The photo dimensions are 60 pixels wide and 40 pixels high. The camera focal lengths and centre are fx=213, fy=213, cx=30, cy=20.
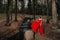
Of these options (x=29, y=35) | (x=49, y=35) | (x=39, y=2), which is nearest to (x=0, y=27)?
(x=49, y=35)

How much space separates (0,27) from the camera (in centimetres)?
2492

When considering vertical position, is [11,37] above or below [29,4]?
below

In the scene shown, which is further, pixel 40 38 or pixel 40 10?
pixel 40 10

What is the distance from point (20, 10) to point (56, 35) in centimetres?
2213

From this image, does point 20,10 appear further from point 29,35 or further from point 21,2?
point 29,35

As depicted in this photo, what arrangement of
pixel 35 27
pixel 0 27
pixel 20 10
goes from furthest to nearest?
pixel 20 10, pixel 0 27, pixel 35 27

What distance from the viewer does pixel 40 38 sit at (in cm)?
1917

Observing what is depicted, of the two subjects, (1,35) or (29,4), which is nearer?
(1,35)

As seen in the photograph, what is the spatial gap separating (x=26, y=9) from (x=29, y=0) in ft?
8.05

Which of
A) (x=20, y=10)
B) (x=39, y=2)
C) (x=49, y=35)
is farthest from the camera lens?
(x=39, y=2)

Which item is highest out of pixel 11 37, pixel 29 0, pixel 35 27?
pixel 29 0

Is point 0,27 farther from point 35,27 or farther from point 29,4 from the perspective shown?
point 29,4

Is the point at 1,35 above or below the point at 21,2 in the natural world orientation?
below

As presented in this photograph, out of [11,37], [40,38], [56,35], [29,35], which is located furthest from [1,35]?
[29,35]
